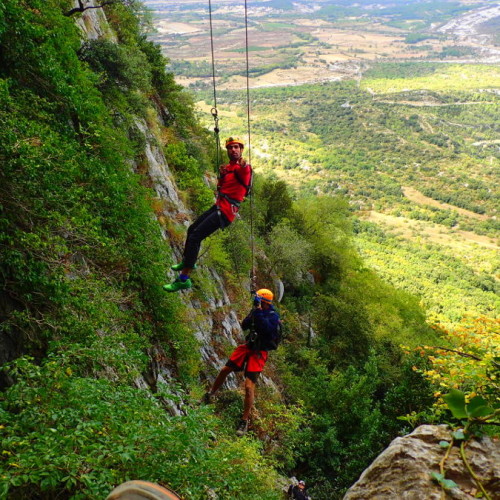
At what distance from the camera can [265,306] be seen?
24.4 feet

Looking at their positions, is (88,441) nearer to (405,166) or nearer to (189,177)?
(189,177)

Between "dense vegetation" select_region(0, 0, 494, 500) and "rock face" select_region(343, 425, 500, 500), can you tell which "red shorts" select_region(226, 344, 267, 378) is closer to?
"dense vegetation" select_region(0, 0, 494, 500)

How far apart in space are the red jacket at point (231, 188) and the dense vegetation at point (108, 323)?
6.52 ft

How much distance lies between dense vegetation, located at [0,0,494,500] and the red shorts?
1.04m

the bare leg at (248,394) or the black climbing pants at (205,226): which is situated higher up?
the black climbing pants at (205,226)

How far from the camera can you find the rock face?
276 centimetres

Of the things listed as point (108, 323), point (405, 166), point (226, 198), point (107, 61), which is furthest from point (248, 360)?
point (405, 166)

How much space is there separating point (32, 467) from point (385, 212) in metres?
111

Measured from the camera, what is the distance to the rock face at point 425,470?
9.04 feet

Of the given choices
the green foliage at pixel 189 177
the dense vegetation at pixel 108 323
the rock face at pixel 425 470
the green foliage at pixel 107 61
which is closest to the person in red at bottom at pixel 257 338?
the dense vegetation at pixel 108 323

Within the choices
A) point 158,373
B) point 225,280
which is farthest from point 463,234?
point 158,373

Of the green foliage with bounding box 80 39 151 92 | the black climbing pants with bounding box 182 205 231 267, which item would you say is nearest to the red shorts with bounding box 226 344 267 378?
the black climbing pants with bounding box 182 205 231 267

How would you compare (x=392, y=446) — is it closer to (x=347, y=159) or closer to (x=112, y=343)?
(x=112, y=343)

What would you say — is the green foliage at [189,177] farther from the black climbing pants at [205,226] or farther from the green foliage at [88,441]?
the green foliage at [88,441]
